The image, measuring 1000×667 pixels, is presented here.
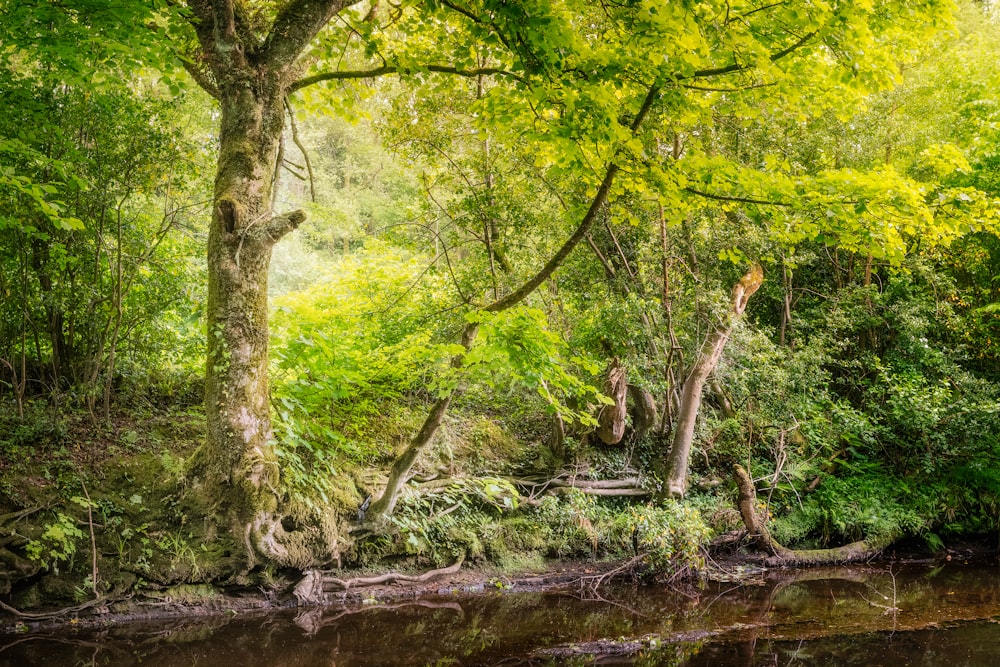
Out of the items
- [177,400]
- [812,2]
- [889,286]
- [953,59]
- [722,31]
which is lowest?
[177,400]

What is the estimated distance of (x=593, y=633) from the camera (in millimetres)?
5793

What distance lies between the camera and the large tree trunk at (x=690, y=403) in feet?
27.2

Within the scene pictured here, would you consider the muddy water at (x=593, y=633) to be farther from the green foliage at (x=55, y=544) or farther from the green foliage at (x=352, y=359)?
the green foliage at (x=352, y=359)

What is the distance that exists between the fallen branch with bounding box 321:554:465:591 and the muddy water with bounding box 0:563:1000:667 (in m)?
0.28

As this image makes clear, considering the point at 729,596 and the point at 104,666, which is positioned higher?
the point at 104,666

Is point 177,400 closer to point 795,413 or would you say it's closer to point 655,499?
point 655,499

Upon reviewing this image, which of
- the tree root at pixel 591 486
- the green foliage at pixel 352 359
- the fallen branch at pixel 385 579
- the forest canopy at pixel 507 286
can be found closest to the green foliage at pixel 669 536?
the forest canopy at pixel 507 286

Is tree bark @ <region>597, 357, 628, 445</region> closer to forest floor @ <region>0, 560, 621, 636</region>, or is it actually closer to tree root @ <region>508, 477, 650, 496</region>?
tree root @ <region>508, 477, 650, 496</region>

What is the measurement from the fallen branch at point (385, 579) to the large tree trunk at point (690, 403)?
123 inches

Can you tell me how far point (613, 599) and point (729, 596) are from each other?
55.1 inches

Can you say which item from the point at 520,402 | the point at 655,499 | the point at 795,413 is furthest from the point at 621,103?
the point at 795,413

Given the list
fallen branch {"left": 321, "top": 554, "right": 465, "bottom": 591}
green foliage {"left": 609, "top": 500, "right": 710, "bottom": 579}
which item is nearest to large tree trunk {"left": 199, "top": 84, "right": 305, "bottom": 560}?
fallen branch {"left": 321, "top": 554, "right": 465, "bottom": 591}

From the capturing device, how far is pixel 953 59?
10.3m

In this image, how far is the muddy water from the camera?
15.8 ft
